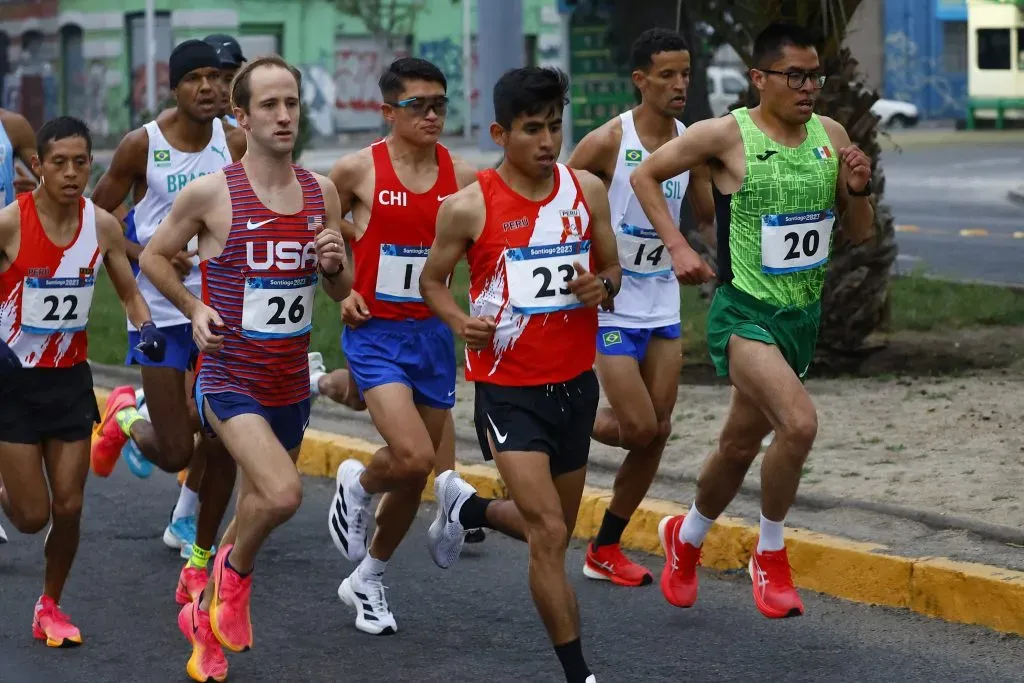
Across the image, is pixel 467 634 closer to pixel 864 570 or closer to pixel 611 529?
pixel 611 529

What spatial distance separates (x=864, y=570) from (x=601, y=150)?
1964 mm

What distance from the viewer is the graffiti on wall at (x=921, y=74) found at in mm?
53531

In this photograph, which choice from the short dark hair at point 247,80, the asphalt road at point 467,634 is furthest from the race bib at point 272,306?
the asphalt road at point 467,634

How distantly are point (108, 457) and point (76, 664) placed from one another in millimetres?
2388

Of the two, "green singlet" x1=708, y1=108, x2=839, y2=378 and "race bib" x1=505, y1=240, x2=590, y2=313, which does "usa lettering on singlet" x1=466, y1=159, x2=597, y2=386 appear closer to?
"race bib" x1=505, y1=240, x2=590, y2=313

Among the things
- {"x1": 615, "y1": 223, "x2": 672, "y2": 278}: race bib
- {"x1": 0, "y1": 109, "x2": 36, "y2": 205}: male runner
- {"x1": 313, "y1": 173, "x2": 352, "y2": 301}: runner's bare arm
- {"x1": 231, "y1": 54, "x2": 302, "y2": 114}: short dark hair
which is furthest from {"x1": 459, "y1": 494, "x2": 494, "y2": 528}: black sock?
{"x1": 0, "y1": 109, "x2": 36, "y2": 205}: male runner

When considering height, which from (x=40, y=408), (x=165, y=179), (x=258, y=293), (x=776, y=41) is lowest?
(x=40, y=408)

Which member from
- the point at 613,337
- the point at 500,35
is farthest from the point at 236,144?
the point at 500,35

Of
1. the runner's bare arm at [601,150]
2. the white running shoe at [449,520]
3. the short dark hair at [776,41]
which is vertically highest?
the short dark hair at [776,41]

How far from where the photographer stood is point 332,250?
18.7 feet

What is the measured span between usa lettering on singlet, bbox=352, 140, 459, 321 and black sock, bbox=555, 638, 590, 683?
1759 mm

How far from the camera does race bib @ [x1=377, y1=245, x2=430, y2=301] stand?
6.60m

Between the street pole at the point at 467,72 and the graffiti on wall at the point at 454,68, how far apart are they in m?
0.08

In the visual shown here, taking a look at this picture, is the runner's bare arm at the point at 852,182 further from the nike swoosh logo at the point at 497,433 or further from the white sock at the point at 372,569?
the white sock at the point at 372,569
